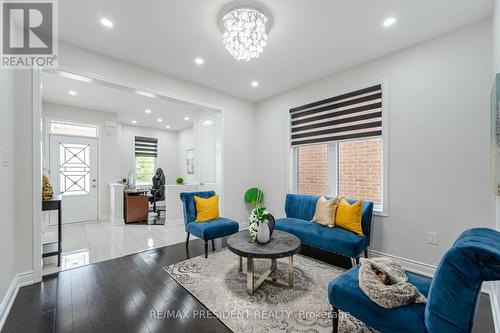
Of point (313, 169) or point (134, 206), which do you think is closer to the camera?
point (313, 169)

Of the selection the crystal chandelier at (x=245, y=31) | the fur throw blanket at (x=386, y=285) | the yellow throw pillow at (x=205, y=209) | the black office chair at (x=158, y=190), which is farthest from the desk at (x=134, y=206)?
the fur throw blanket at (x=386, y=285)

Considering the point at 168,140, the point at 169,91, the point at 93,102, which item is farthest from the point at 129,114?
the point at 169,91

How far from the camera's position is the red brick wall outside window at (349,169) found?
10.8 feet

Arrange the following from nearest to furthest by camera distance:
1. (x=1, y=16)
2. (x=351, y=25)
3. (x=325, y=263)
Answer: (x=1, y=16) → (x=351, y=25) → (x=325, y=263)

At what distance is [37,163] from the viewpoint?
2.50 m

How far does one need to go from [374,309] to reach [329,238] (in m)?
1.41

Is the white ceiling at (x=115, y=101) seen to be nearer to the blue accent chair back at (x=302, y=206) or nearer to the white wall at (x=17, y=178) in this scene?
the white wall at (x=17, y=178)

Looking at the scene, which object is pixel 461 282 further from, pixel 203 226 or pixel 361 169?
pixel 203 226

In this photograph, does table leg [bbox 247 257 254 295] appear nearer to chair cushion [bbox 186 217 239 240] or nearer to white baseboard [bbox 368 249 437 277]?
chair cushion [bbox 186 217 239 240]

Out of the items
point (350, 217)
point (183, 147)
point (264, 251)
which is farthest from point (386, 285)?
point (183, 147)

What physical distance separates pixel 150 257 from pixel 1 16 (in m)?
3.11

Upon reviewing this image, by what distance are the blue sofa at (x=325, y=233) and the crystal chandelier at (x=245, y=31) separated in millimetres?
2402

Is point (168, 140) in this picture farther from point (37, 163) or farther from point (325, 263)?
point (325, 263)

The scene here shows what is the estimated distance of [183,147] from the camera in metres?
7.95
